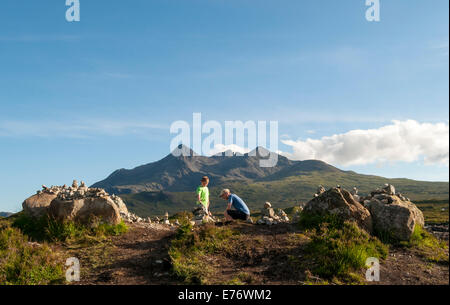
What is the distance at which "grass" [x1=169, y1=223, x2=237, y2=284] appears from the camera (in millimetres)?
10777

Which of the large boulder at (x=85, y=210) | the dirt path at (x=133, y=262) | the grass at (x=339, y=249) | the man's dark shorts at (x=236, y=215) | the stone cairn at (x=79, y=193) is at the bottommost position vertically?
the dirt path at (x=133, y=262)

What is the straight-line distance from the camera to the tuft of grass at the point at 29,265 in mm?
10863

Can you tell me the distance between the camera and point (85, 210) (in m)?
15.7

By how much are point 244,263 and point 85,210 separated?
8561 mm

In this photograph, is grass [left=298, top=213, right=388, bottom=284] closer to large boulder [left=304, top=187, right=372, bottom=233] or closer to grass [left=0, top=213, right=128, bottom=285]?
large boulder [left=304, top=187, right=372, bottom=233]

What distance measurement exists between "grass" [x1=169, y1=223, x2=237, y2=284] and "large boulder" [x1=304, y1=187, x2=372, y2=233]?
169 inches

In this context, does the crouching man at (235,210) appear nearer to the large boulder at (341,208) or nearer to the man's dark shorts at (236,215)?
the man's dark shorts at (236,215)

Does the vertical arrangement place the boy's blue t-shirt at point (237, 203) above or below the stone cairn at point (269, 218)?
above

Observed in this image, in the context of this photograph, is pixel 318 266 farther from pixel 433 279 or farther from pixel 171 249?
pixel 171 249

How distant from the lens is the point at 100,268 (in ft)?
39.0

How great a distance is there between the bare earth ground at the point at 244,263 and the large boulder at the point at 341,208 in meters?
1.49

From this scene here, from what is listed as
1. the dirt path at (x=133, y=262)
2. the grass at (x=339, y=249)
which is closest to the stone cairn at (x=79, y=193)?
the dirt path at (x=133, y=262)

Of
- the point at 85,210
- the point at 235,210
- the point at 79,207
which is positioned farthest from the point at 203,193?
the point at 79,207
